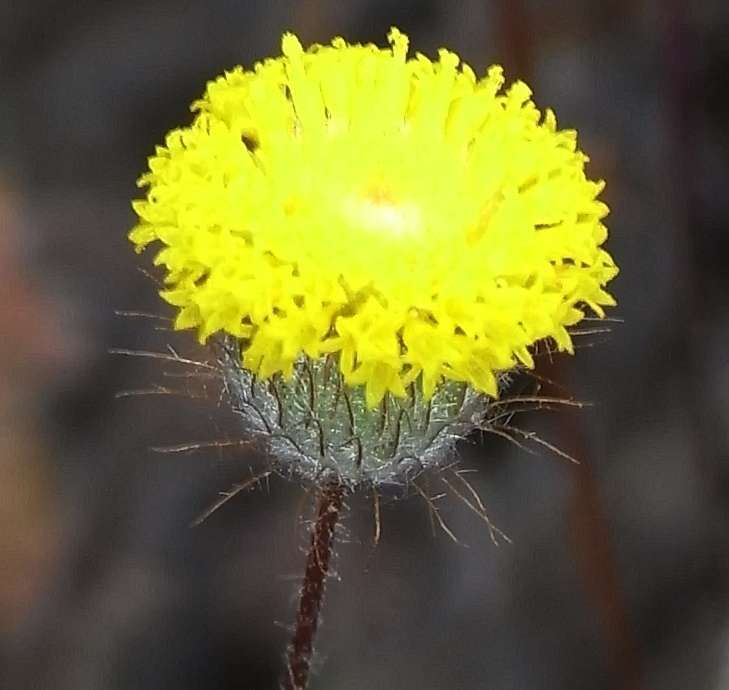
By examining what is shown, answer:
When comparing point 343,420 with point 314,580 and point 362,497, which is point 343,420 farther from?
point 362,497

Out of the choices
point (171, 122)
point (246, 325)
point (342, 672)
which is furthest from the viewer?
point (171, 122)

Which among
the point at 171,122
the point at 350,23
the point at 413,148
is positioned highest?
the point at 350,23

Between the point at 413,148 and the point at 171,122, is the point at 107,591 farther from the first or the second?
the point at 413,148

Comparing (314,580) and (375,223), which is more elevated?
(375,223)

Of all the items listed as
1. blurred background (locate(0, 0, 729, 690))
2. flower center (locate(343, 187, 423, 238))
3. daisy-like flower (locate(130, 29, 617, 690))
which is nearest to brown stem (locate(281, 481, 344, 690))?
daisy-like flower (locate(130, 29, 617, 690))

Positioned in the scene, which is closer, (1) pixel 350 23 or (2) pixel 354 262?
(2) pixel 354 262

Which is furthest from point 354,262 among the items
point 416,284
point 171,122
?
point 171,122

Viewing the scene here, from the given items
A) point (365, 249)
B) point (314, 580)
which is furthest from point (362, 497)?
point (365, 249)
